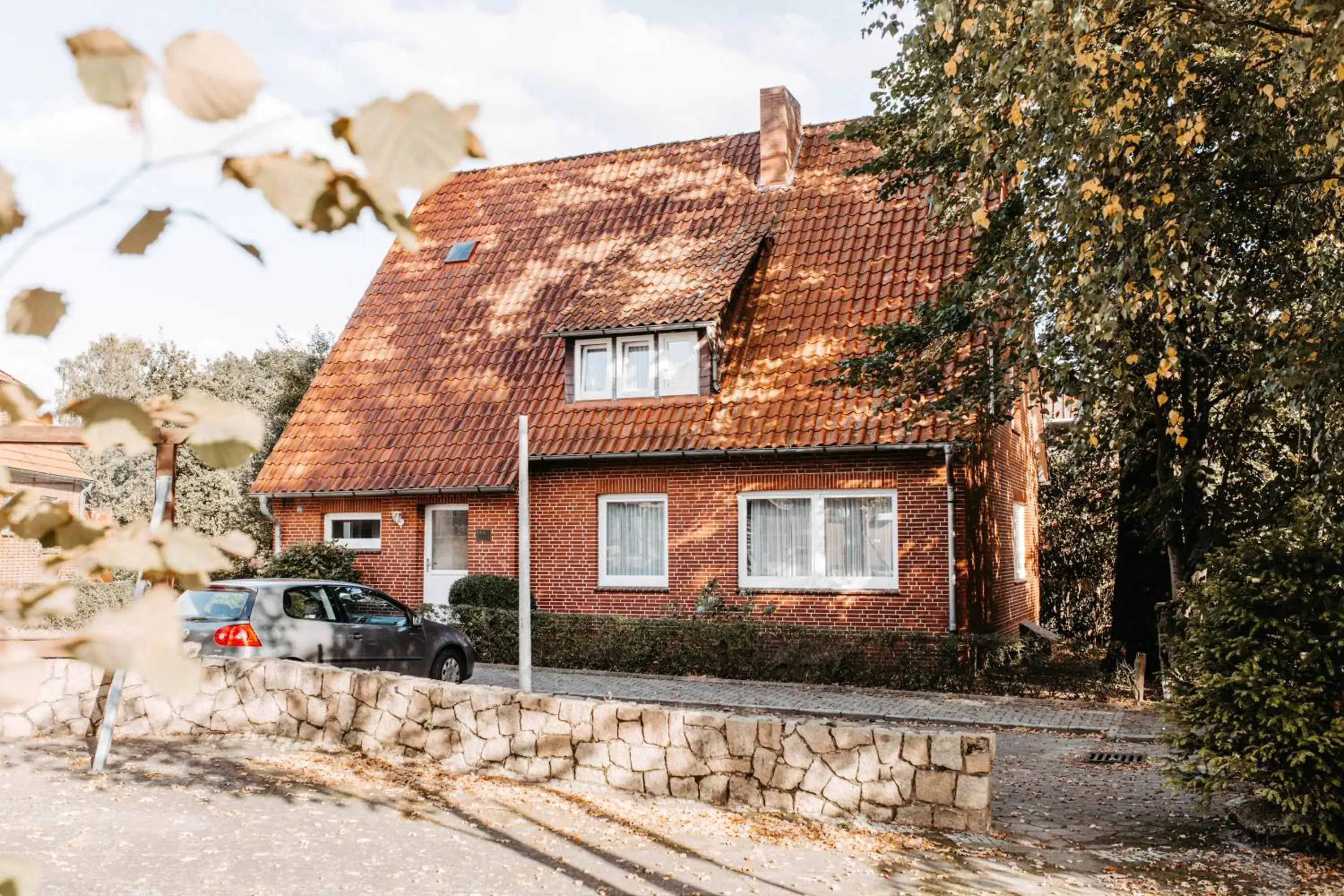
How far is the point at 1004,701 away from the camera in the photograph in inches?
602

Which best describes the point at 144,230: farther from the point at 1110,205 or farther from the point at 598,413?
the point at 598,413

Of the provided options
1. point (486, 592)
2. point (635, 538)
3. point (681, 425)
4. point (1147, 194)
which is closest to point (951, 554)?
point (681, 425)

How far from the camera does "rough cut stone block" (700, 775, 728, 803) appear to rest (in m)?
8.75

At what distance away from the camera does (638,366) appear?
20188 millimetres

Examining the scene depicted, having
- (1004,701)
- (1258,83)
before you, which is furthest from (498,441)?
(1258,83)

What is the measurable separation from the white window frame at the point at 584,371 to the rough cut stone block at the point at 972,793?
12818 millimetres

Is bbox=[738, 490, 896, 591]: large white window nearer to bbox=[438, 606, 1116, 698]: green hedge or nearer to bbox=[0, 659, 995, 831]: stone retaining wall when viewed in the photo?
bbox=[438, 606, 1116, 698]: green hedge

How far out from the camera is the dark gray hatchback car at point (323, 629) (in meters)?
12.4

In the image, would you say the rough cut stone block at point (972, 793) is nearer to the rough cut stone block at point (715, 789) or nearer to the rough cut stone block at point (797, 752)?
the rough cut stone block at point (797, 752)

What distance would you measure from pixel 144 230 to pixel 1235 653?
26.7 feet

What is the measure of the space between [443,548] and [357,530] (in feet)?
6.37

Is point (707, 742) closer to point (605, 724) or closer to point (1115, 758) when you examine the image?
point (605, 724)

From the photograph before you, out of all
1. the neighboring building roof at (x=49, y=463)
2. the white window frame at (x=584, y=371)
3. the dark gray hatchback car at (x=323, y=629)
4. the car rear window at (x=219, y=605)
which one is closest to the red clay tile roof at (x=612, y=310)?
the white window frame at (x=584, y=371)

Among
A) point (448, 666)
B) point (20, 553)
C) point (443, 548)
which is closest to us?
point (448, 666)
